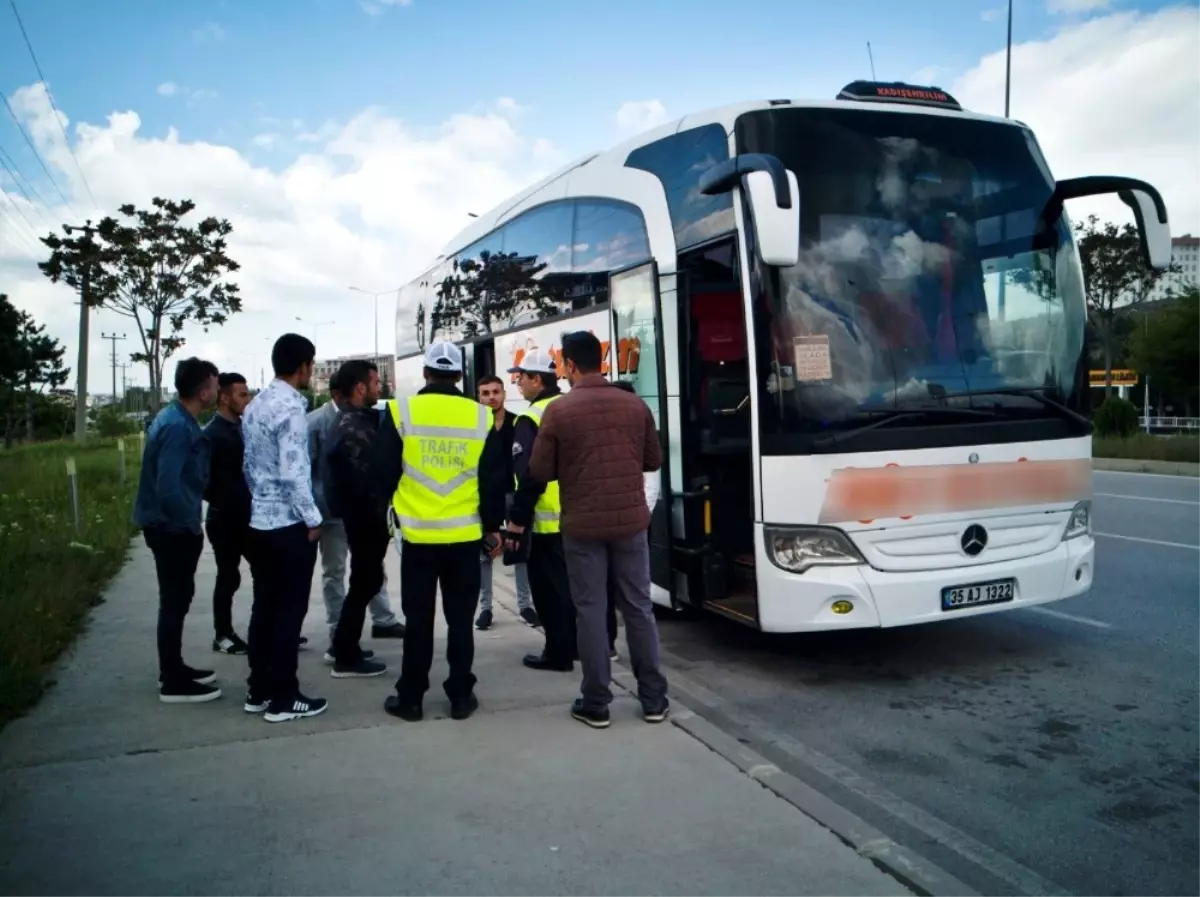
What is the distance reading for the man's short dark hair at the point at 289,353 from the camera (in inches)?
211

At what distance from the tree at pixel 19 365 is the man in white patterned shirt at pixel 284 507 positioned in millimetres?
46837

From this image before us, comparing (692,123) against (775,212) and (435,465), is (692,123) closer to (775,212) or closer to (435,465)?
(775,212)

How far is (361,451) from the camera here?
6.16 meters

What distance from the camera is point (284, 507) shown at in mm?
5273

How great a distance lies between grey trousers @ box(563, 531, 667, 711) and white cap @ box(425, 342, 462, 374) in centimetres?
109

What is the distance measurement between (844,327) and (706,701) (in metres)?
2.37

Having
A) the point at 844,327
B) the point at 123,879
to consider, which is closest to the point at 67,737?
the point at 123,879

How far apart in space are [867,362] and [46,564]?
8011mm

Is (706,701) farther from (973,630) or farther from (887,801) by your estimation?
(973,630)

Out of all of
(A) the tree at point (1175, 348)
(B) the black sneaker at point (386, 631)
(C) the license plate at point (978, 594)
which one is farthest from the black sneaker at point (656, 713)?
(A) the tree at point (1175, 348)

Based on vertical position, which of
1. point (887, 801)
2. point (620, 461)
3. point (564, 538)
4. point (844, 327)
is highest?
point (844, 327)

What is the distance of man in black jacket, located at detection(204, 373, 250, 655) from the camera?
629 cm

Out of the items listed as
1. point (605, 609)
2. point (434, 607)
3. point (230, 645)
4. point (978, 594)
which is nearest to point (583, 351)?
point (605, 609)

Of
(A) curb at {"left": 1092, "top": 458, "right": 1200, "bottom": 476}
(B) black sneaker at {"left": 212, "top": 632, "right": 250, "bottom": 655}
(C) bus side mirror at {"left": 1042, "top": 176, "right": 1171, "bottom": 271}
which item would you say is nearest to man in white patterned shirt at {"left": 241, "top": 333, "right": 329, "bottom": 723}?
(B) black sneaker at {"left": 212, "top": 632, "right": 250, "bottom": 655}
